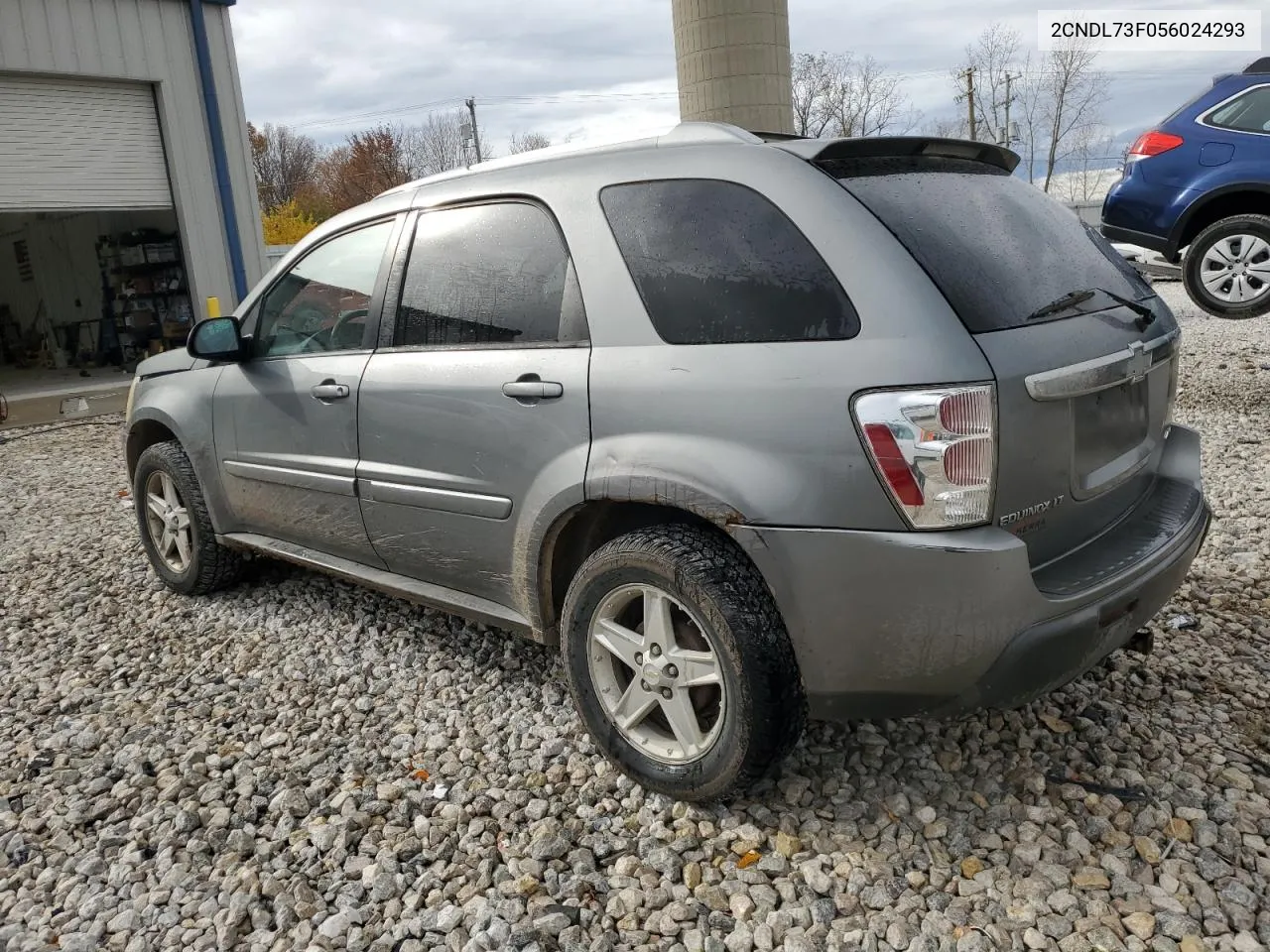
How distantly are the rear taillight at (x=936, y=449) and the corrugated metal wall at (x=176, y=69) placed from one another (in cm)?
1369

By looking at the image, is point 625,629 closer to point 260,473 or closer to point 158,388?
point 260,473

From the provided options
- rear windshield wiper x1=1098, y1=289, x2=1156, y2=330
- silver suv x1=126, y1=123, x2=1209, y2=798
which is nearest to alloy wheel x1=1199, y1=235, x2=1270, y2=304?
silver suv x1=126, y1=123, x2=1209, y2=798

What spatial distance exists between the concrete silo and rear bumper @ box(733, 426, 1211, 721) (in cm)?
537

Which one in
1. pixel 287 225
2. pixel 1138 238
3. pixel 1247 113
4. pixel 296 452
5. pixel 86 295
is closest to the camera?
pixel 296 452

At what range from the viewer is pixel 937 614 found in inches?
85.8

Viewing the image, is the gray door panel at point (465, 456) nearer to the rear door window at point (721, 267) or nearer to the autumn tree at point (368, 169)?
the rear door window at point (721, 267)

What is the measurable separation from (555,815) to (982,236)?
75.7 inches

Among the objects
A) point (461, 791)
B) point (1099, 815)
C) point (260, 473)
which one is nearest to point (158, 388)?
point (260, 473)

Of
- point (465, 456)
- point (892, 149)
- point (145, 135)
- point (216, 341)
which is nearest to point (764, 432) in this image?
point (892, 149)

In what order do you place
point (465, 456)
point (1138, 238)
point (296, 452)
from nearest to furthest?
point (465, 456), point (296, 452), point (1138, 238)

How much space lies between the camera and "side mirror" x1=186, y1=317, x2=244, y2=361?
386 centimetres

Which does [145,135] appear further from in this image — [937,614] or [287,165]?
[287,165]

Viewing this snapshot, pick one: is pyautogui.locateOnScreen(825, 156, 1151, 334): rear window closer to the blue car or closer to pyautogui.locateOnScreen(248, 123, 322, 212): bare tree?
the blue car

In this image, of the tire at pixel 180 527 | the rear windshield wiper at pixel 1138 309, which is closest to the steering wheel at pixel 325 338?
the tire at pixel 180 527
